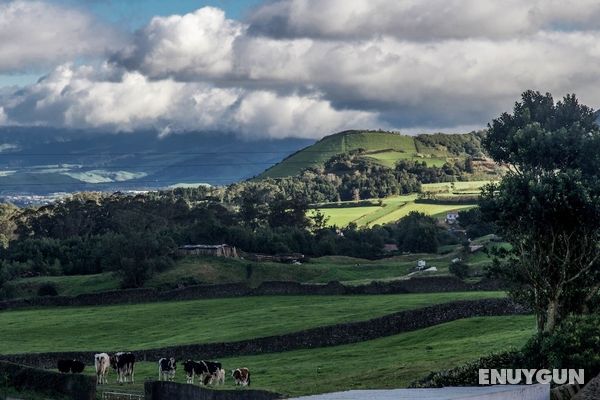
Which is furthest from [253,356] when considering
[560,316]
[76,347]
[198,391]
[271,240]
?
[271,240]

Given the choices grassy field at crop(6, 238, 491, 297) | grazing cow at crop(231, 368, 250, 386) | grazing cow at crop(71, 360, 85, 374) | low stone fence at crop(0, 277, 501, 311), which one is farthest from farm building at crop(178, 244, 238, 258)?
grazing cow at crop(231, 368, 250, 386)

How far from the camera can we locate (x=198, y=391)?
43875 mm

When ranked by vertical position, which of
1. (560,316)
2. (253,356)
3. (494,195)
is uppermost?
(494,195)

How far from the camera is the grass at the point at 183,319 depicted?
237ft

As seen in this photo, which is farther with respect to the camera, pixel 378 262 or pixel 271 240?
pixel 271 240

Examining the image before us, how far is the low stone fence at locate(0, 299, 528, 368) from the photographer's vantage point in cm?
6550

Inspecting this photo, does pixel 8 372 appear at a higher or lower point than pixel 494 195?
lower

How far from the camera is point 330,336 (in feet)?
219

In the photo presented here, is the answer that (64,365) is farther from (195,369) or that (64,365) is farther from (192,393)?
(192,393)

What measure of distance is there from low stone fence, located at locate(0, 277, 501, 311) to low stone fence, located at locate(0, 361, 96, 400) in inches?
1742

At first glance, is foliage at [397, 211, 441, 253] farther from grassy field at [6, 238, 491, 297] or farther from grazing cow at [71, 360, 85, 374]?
grazing cow at [71, 360, 85, 374]

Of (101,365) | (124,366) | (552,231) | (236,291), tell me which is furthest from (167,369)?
(236,291)

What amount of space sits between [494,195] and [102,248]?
8939 cm

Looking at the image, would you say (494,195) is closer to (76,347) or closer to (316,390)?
(316,390)
